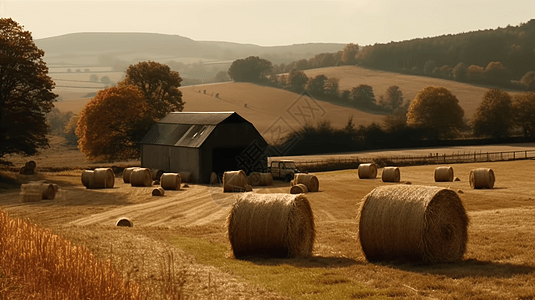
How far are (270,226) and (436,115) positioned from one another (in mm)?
84025

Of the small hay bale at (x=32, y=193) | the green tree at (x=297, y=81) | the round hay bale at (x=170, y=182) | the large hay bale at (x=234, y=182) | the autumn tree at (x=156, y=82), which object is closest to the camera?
the small hay bale at (x=32, y=193)

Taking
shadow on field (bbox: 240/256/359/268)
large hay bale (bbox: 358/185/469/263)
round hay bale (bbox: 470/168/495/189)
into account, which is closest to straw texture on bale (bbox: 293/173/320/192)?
round hay bale (bbox: 470/168/495/189)

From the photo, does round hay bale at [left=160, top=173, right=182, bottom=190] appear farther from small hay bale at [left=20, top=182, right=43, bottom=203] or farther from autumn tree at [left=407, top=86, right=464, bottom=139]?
autumn tree at [left=407, top=86, right=464, bottom=139]

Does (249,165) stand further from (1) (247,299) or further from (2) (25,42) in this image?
(1) (247,299)

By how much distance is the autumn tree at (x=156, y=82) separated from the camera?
243ft

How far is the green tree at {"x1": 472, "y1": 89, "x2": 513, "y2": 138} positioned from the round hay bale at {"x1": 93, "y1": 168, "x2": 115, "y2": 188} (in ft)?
209

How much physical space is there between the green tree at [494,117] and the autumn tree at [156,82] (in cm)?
4384

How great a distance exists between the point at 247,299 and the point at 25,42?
43.8 metres

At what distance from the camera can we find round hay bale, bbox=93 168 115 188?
42.4 m

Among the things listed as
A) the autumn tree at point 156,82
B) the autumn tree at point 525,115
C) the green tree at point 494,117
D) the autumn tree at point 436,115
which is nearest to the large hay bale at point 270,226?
the autumn tree at point 156,82

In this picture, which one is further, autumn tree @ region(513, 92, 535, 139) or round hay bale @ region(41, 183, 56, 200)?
autumn tree @ region(513, 92, 535, 139)

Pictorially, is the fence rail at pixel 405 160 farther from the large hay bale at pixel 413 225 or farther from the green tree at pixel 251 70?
the green tree at pixel 251 70

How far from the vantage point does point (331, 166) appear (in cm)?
6328

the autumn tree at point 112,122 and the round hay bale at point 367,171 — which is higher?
the autumn tree at point 112,122
